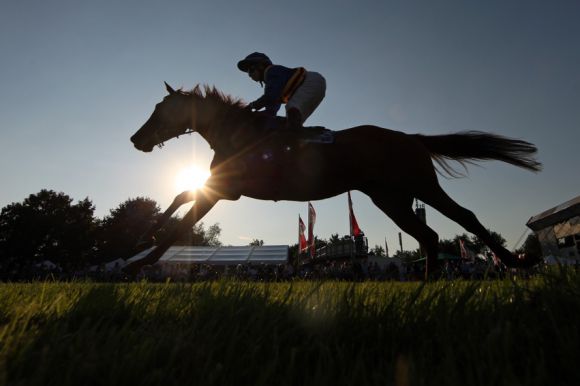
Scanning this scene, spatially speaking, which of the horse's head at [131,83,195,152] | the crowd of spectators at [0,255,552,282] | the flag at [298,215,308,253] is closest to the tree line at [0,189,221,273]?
the flag at [298,215,308,253]

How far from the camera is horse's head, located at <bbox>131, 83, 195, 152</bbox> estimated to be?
19.2 feet

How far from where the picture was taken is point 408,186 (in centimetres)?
516

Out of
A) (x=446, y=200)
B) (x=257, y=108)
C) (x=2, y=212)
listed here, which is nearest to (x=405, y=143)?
(x=446, y=200)

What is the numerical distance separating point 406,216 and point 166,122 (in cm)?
394

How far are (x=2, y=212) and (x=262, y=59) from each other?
52.2 meters

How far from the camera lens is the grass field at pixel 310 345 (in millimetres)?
1224

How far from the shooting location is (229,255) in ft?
121

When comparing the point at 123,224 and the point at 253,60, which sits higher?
the point at 123,224

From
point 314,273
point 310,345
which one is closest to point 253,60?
point 310,345

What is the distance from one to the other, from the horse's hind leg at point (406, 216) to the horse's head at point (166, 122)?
3115 millimetres

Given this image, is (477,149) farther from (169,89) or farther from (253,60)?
(169,89)

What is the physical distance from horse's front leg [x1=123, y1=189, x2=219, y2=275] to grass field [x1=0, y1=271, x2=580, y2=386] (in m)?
2.01

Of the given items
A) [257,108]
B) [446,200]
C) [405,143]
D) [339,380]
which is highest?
Answer: [257,108]

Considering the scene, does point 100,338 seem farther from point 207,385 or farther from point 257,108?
point 257,108
